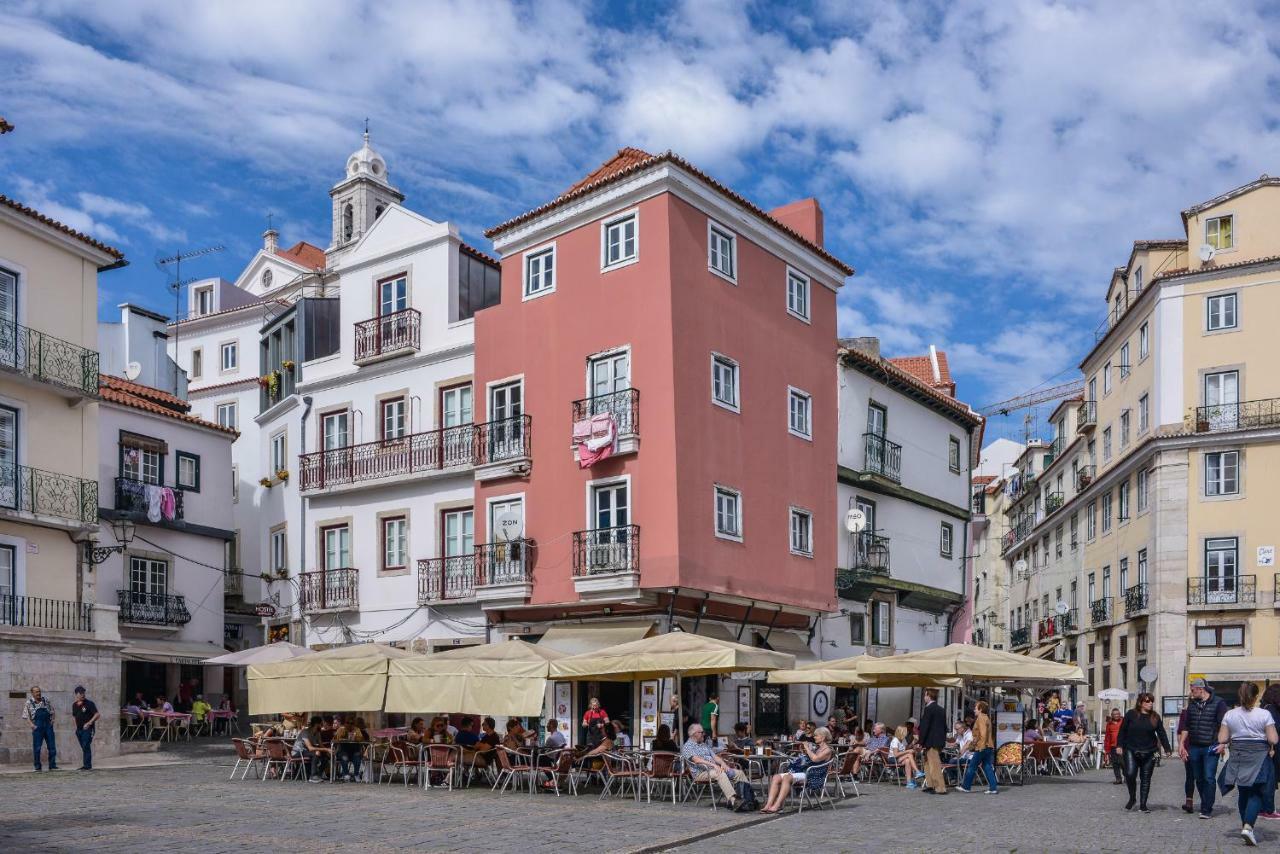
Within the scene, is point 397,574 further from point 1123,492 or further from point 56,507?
point 1123,492

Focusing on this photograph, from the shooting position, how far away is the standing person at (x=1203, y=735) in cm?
1745

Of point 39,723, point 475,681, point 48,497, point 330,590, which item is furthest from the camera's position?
point 330,590

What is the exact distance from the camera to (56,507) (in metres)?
A: 29.2

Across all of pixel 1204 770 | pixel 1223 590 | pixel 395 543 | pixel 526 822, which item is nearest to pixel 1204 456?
pixel 1223 590

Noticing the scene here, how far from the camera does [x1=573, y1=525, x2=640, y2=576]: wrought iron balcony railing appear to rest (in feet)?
96.3

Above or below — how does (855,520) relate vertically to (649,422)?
below

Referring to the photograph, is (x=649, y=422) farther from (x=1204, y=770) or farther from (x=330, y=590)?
(x=1204, y=770)

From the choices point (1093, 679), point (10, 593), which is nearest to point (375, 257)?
point (10, 593)

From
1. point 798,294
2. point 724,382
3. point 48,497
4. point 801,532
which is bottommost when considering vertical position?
point 801,532

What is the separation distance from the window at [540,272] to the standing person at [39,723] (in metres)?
14.0

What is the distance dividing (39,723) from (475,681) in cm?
884

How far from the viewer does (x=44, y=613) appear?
2867 centimetres

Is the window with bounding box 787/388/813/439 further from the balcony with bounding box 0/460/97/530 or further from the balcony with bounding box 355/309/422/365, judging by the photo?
the balcony with bounding box 0/460/97/530

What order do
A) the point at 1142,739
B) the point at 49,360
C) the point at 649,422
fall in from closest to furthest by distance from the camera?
the point at 1142,739 < the point at 49,360 < the point at 649,422
